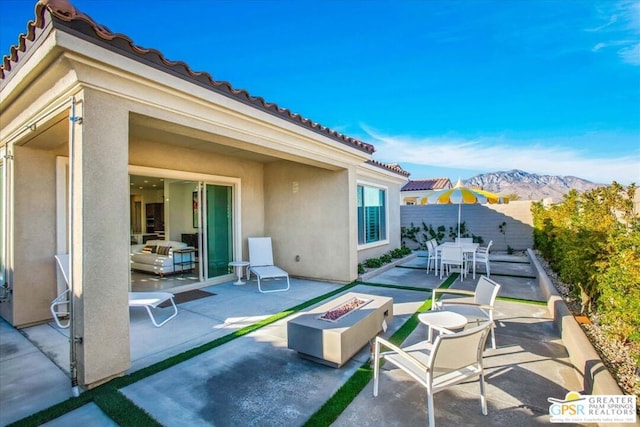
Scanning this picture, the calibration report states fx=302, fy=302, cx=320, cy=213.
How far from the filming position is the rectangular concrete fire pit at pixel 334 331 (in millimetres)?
4020

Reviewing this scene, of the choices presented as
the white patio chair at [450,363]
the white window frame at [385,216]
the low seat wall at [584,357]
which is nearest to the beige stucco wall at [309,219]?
the white window frame at [385,216]

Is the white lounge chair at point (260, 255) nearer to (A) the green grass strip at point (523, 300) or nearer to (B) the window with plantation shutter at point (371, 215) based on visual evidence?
(B) the window with plantation shutter at point (371, 215)

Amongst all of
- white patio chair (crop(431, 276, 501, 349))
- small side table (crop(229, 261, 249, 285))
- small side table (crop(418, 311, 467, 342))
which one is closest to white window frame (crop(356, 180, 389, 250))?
small side table (crop(229, 261, 249, 285))

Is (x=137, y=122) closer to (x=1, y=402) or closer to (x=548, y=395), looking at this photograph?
(x=1, y=402)

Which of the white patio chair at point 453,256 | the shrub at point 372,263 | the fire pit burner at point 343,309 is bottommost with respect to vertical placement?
the shrub at point 372,263

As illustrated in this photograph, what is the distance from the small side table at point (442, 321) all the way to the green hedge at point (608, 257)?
175 cm

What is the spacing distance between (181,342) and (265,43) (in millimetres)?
11245

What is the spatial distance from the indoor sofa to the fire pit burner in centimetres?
781

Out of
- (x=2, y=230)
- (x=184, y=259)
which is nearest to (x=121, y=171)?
(x=2, y=230)

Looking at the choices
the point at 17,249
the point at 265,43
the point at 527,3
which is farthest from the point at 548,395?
the point at 265,43

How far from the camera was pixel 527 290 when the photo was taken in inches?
320

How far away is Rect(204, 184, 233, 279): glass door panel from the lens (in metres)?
9.14

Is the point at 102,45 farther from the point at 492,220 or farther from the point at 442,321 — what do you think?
the point at 492,220

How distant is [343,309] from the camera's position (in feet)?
16.3
